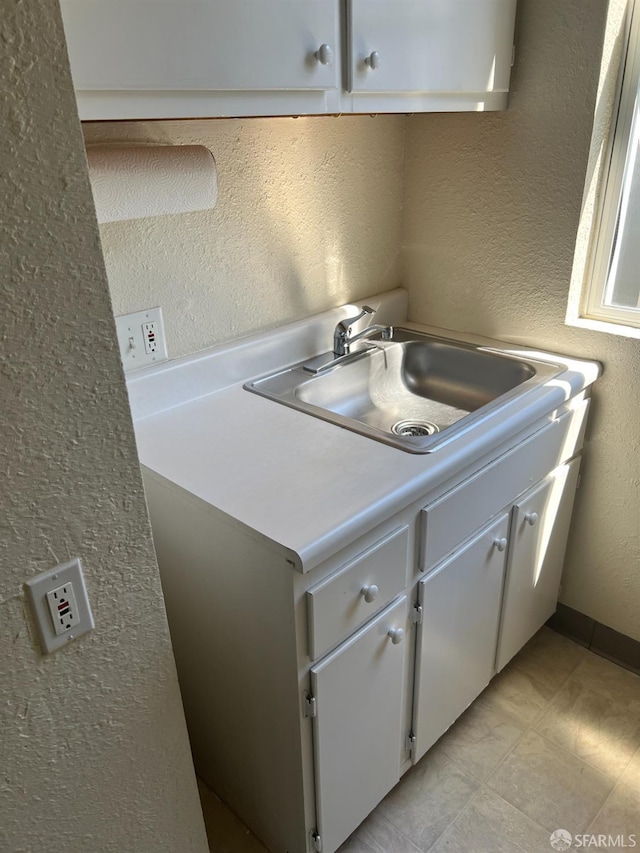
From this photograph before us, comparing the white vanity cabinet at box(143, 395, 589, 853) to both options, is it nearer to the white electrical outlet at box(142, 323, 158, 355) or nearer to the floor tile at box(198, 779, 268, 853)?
the floor tile at box(198, 779, 268, 853)

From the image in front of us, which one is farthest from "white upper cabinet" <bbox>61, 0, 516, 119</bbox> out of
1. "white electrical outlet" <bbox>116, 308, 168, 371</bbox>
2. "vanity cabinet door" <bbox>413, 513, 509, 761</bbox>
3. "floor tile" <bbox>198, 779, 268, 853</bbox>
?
"floor tile" <bbox>198, 779, 268, 853</bbox>

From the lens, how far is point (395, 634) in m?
1.23

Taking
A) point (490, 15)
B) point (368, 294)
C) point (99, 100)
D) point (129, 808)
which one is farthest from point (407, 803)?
point (490, 15)

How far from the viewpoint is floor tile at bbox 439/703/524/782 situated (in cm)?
161

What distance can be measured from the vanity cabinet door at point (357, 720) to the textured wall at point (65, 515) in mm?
283

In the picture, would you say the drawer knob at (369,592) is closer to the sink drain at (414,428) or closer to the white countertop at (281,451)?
the white countertop at (281,451)

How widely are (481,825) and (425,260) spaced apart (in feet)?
4.74

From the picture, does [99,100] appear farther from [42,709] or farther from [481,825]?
[481,825]

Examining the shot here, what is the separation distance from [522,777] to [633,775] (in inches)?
10.7

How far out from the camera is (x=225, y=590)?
1168 millimetres

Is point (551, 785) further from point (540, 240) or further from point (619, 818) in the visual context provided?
point (540, 240)

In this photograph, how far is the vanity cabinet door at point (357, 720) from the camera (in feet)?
3.77

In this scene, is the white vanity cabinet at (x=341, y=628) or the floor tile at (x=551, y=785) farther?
the floor tile at (x=551, y=785)

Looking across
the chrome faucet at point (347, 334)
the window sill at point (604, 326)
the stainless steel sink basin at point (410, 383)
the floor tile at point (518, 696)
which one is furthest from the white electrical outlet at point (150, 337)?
the floor tile at point (518, 696)
